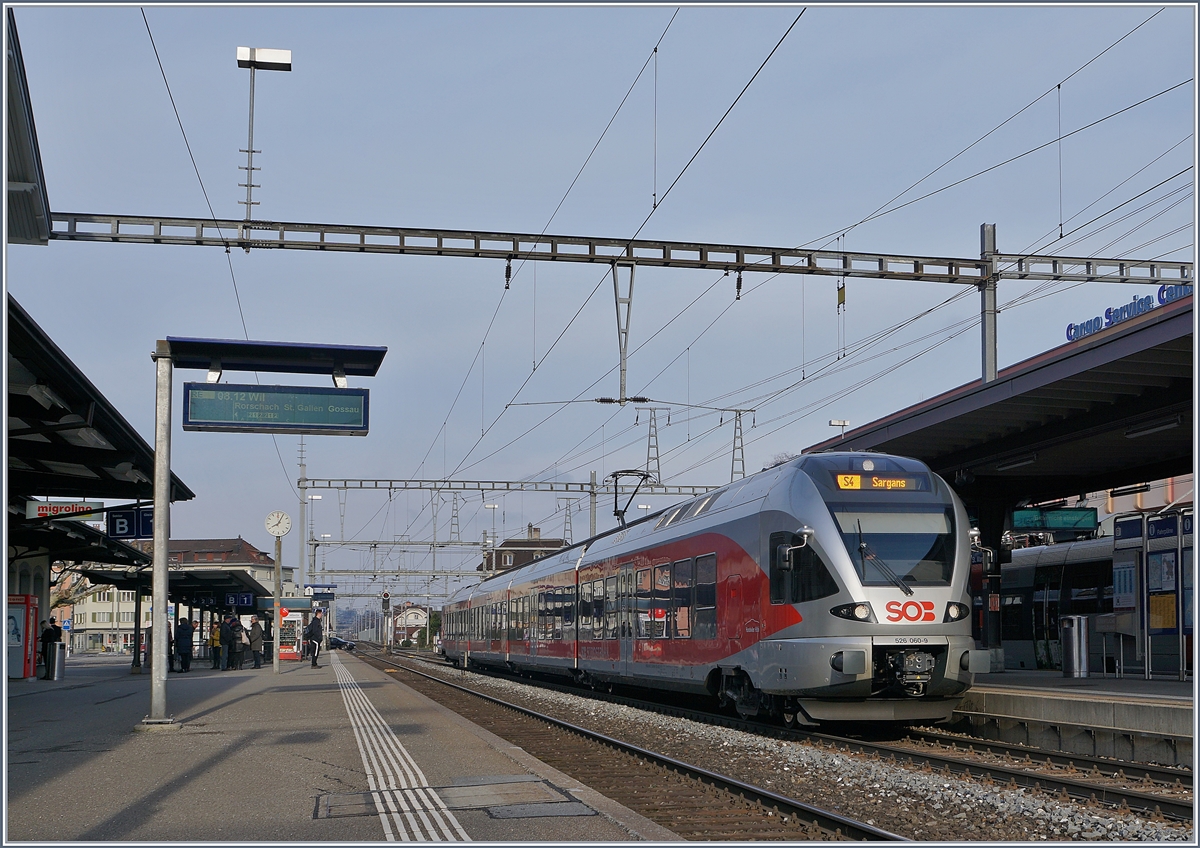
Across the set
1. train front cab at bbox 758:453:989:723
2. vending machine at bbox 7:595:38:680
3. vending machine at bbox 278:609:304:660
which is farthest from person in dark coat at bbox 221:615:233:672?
train front cab at bbox 758:453:989:723

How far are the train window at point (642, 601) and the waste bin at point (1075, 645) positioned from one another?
6.85 m

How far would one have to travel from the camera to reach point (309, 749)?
12.6 meters

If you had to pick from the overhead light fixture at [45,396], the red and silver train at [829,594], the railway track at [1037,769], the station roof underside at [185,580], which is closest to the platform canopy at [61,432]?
the overhead light fixture at [45,396]

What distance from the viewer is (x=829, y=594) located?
1298 centimetres

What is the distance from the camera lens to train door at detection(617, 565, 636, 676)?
2005 cm

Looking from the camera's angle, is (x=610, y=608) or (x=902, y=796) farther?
(x=610, y=608)

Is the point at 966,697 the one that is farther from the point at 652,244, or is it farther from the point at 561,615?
the point at 561,615

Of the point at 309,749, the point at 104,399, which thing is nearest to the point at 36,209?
the point at 104,399

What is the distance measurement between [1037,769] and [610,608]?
11.4 meters

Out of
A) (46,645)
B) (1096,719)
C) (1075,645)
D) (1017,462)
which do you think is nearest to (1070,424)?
(1017,462)

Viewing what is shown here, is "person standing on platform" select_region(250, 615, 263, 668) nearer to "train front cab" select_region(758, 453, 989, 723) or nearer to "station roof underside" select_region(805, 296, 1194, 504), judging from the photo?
"station roof underside" select_region(805, 296, 1194, 504)

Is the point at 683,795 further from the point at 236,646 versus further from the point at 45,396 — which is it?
the point at 236,646

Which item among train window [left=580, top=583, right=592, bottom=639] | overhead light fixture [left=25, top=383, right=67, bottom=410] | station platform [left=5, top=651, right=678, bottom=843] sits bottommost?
station platform [left=5, top=651, right=678, bottom=843]

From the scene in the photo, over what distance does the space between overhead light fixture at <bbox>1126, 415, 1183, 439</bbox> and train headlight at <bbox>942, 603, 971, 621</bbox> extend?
4.88 meters
